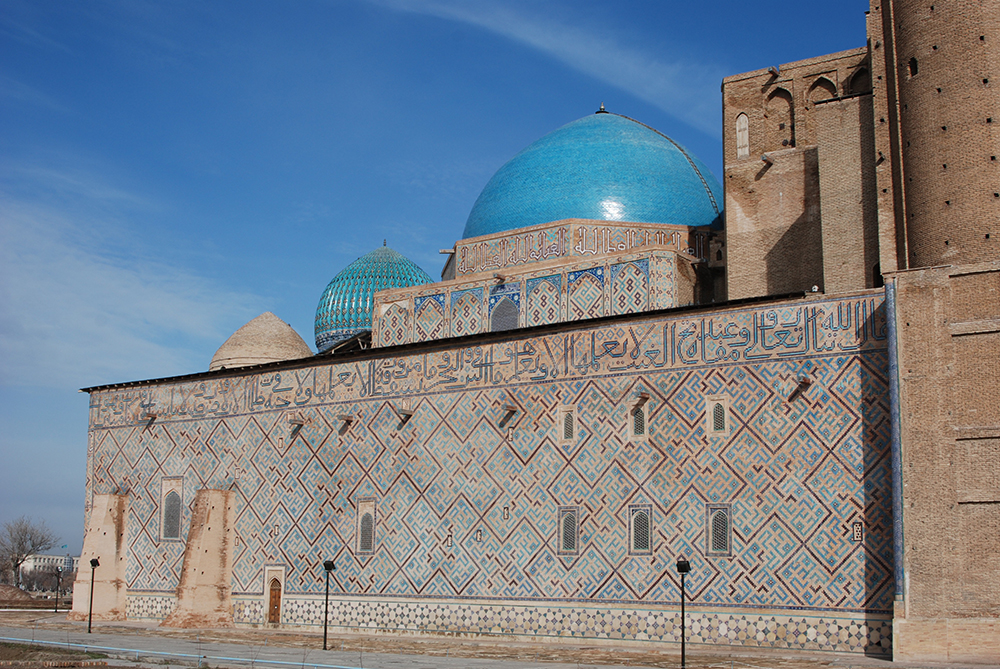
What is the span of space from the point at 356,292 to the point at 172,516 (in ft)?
32.2

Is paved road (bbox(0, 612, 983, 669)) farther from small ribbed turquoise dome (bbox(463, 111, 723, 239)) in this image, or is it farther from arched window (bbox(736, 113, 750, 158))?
arched window (bbox(736, 113, 750, 158))

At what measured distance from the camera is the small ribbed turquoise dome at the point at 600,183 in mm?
19406

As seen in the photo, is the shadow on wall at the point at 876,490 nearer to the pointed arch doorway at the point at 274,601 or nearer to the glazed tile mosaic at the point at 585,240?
the glazed tile mosaic at the point at 585,240

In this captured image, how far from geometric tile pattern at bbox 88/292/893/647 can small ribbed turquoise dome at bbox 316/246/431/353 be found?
818 cm

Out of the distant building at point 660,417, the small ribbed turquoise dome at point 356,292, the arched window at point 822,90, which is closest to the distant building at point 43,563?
the small ribbed turquoise dome at point 356,292

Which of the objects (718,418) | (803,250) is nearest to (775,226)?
(803,250)

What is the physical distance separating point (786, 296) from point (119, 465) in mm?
13583

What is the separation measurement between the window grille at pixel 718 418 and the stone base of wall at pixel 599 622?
2.33 metres

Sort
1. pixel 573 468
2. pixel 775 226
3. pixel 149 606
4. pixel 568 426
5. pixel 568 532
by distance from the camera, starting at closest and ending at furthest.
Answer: pixel 568 532
pixel 573 468
pixel 568 426
pixel 775 226
pixel 149 606

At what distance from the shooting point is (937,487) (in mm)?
12031

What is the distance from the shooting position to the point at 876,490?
12.6 meters

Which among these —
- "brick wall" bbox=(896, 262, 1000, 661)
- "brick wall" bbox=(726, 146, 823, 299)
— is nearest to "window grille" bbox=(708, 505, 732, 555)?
"brick wall" bbox=(896, 262, 1000, 661)

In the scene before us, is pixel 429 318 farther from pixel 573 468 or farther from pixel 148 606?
pixel 148 606

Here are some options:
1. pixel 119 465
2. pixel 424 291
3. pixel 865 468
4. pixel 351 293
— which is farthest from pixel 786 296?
pixel 351 293
